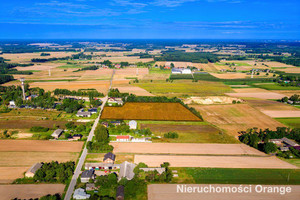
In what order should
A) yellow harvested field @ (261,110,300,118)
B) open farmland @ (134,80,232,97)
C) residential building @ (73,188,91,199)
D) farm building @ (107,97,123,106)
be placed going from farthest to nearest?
open farmland @ (134,80,232,97) < farm building @ (107,97,123,106) < yellow harvested field @ (261,110,300,118) < residential building @ (73,188,91,199)

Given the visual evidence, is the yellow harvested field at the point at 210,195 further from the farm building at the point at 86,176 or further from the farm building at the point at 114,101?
the farm building at the point at 114,101

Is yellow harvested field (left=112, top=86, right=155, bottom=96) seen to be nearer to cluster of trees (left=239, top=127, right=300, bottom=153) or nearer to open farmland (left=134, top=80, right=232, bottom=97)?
open farmland (left=134, top=80, right=232, bottom=97)

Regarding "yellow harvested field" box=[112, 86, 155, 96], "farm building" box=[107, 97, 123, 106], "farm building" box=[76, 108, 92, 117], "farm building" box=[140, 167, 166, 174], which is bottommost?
"farm building" box=[140, 167, 166, 174]

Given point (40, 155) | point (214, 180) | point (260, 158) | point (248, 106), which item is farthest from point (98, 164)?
point (248, 106)

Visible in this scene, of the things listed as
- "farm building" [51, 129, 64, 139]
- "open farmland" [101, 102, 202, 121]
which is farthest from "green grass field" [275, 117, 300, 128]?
"farm building" [51, 129, 64, 139]

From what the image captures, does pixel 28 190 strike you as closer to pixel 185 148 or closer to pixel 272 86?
pixel 185 148
